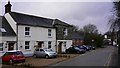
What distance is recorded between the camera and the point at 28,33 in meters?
36.5

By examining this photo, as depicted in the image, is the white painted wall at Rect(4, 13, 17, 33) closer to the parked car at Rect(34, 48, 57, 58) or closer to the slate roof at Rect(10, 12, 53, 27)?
the slate roof at Rect(10, 12, 53, 27)

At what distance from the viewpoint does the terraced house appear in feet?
109

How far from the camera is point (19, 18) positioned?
37000 mm

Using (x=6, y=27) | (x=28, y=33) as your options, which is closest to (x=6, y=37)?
(x=6, y=27)

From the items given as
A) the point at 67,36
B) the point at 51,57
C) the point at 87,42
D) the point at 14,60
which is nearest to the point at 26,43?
the point at 51,57

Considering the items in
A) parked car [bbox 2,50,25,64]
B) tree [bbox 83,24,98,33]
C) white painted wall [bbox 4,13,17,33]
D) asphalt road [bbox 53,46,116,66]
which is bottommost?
asphalt road [bbox 53,46,116,66]

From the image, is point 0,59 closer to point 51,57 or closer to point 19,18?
point 51,57

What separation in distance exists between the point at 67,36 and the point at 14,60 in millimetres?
22850

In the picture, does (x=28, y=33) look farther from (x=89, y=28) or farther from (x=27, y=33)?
(x=89, y=28)

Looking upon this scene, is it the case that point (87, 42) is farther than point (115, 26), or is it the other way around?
point (87, 42)

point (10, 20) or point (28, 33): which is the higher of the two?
point (10, 20)

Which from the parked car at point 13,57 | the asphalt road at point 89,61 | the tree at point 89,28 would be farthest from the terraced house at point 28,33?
the tree at point 89,28

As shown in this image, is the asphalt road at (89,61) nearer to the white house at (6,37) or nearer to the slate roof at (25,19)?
the white house at (6,37)

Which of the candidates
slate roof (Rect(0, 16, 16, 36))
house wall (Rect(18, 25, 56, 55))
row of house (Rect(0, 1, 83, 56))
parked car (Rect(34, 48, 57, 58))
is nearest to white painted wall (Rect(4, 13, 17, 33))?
row of house (Rect(0, 1, 83, 56))
